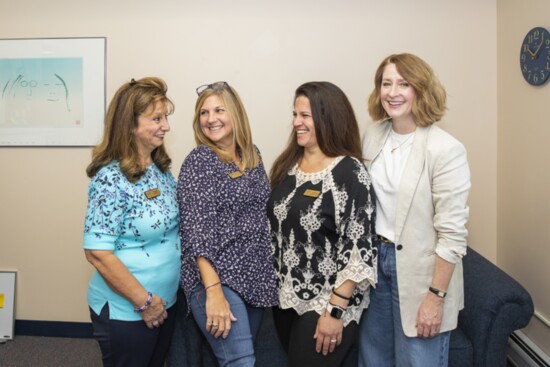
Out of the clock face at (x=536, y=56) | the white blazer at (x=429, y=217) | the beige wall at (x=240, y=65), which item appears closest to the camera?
the white blazer at (x=429, y=217)

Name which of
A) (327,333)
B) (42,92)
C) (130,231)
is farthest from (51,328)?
(327,333)

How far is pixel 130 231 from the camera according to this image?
1.56m

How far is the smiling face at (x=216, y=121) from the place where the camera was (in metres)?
1.71

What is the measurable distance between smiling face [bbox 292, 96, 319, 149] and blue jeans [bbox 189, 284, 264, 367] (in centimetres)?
64

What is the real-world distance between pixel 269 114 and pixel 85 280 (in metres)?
1.80

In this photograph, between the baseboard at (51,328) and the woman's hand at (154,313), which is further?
the baseboard at (51,328)

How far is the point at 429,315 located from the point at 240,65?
2028 millimetres

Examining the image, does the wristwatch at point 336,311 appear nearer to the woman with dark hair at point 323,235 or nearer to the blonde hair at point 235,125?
the woman with dark hair at point 323,235

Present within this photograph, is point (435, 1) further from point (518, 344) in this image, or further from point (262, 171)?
point (518, 344)

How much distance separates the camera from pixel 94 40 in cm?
296

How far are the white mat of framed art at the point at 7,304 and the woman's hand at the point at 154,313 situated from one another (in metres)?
2.06

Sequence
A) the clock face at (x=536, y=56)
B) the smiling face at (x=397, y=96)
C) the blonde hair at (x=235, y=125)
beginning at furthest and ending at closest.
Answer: the clock face at (x=536, y=56) < the blonde hair at (x=235, y=125) < the smiling face at (x=397, y=96)

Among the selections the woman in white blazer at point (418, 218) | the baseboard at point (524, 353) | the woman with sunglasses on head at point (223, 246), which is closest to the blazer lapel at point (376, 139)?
the woman in white blazer at point (418, 218)

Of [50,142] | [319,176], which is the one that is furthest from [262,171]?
[50,142]
